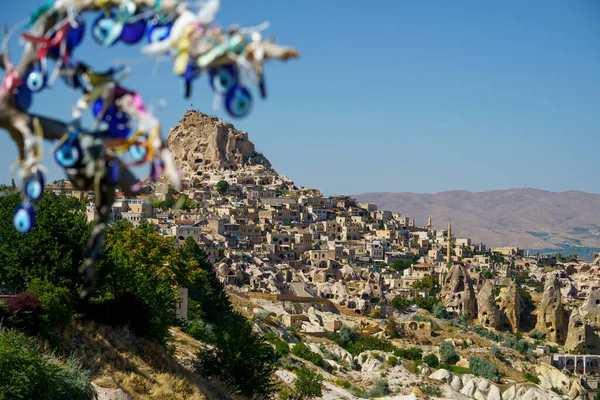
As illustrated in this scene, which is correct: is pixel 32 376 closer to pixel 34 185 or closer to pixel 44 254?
pixel 44 254

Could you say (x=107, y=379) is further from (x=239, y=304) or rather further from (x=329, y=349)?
(x=239, y=304)

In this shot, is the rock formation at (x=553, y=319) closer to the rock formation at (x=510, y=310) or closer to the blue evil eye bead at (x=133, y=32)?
the rock formation at (x=510, y=310)

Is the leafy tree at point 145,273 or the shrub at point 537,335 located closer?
the leafy tree at point 145,273

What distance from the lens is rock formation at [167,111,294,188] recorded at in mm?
141625

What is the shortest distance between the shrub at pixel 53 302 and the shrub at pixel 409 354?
113 ft

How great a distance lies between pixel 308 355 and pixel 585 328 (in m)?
34.3

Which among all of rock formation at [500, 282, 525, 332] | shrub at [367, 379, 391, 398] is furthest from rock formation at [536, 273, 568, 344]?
shrub at [367, 379, 391, 398]

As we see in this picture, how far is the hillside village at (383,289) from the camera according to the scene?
2063 inches

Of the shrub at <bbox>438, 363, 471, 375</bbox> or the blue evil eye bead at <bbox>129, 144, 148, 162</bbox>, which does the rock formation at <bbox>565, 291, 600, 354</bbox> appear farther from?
the blue evil eye bead at <bbox>129, 144, 148, 162</bbox>

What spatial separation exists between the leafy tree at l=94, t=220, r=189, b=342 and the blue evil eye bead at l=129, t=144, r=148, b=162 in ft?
67.7

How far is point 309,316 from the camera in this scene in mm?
64500

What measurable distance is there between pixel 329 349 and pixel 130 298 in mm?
29338

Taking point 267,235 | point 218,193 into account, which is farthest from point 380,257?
point 218,193

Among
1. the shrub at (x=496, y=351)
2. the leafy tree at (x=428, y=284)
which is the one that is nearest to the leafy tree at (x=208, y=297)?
the shrub at (x=496, y=351)
